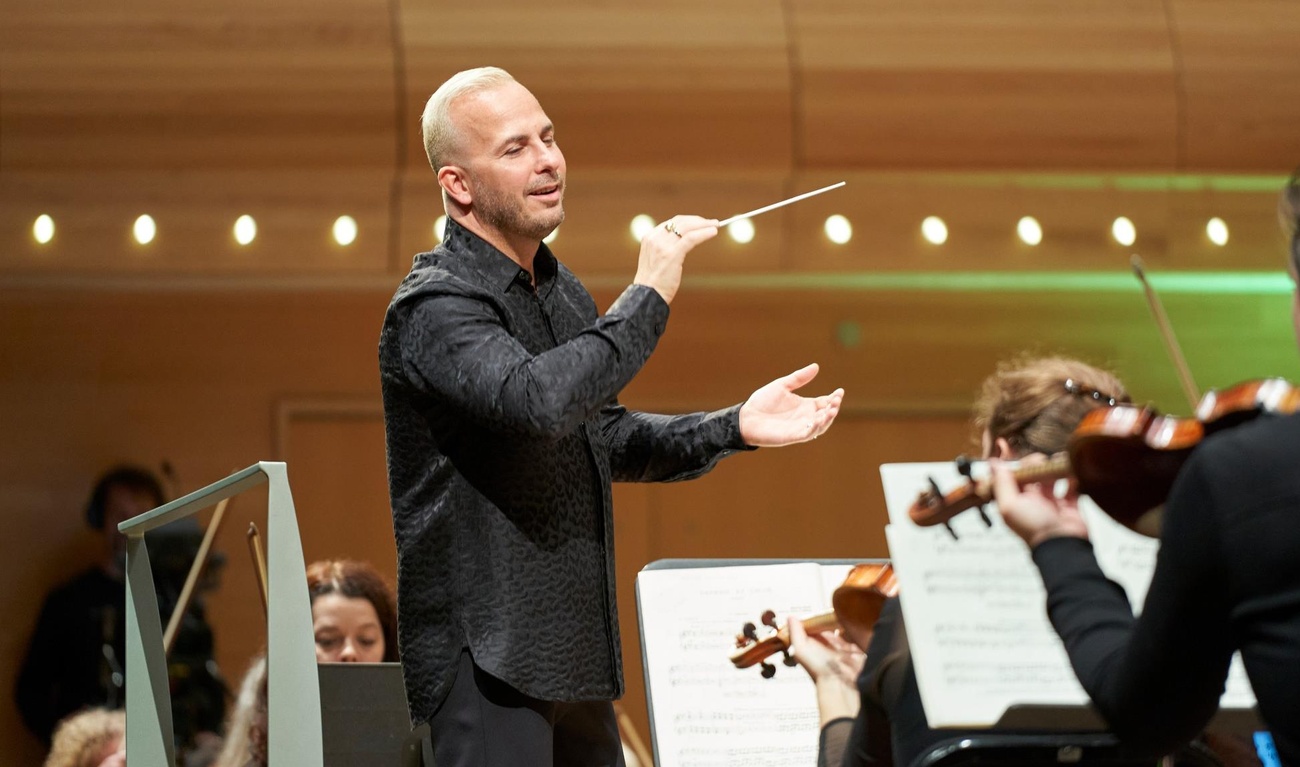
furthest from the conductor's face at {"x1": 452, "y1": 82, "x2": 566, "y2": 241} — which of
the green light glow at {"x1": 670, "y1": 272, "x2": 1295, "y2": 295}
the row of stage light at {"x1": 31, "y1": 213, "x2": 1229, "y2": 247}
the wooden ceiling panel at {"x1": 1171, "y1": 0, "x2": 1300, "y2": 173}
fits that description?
the wooden ceiling panel at {"x1": 1171, "y1": 0, "x2": 1300, "y2": 173}

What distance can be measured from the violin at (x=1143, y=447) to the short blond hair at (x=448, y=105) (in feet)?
3.02

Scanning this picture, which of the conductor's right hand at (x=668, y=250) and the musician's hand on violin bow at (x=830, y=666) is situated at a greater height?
the conductor's right hand at (x=668, y=250)

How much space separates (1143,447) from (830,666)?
81 cm

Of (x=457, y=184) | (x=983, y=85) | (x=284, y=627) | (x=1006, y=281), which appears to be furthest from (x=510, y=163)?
(x=1006, y=281)

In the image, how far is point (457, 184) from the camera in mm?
1934

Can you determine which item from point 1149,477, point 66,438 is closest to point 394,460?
point 1149,477

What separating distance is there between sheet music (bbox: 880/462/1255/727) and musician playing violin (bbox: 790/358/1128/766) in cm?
15

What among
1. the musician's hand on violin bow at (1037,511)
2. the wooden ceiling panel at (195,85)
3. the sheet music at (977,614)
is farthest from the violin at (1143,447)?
the wooden ceiling panel at (195,85)

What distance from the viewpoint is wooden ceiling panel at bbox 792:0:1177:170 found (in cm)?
476

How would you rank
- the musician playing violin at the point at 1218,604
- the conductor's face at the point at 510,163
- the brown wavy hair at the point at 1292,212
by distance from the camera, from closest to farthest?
1. the musician playing violin at the point at 1218,604
2. the brown wavy hair at the point at 1292,212
3. the conductor's face at the point at 510,163

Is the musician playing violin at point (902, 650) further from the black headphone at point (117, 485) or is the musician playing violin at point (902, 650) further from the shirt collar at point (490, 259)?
the black headphone at point (117, 485)

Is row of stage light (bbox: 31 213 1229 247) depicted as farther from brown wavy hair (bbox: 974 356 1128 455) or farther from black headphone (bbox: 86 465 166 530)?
brown wavy hair (bbox: 974 356 1128 455)

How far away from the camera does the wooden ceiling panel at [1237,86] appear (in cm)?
486

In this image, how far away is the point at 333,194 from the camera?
4664mm
